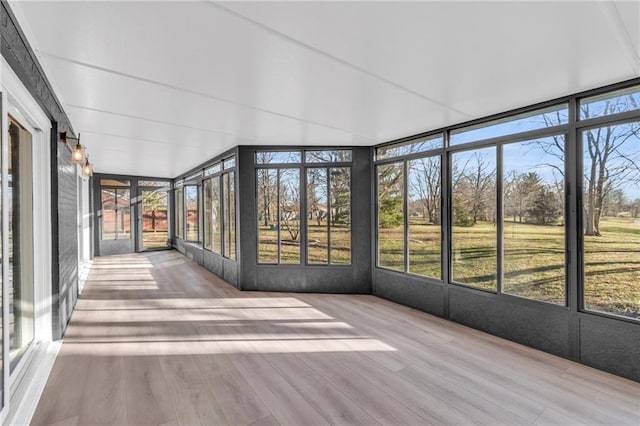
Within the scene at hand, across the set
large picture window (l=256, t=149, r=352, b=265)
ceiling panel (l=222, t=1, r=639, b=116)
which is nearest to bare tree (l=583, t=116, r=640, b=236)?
ceiling panel (l=222, t=1, r=639, b=116)

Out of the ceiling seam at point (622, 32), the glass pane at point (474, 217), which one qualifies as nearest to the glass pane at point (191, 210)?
the glass pane at point (474, 217)

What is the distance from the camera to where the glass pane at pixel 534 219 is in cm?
336

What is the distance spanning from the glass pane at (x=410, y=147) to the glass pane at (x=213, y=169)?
11.2 ft

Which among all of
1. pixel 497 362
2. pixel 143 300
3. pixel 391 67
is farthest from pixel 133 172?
pixel 497 362

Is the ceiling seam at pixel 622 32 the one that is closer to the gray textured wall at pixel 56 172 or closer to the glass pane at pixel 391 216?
the glass pane at pixel 391 216

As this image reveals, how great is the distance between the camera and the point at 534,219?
3.68m

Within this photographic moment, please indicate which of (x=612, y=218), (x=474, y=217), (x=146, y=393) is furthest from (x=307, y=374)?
(x=612, y=218)

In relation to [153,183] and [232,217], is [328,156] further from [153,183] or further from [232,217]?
[153,183]

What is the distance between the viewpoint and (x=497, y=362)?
301 centimetres

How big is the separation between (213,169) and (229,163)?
3.70 feet

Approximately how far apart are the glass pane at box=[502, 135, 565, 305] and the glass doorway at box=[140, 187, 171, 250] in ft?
34.1

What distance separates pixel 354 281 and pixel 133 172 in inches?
302

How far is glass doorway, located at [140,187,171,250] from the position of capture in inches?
416

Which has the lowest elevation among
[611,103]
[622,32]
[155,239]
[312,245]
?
[155,239]
